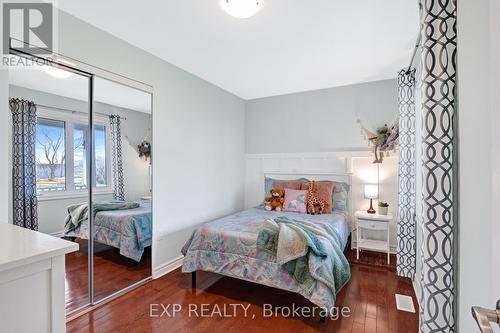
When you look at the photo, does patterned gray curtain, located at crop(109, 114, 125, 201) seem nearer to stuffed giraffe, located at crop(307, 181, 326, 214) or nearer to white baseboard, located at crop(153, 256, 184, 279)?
white baseboard, located at crop(153, 256, 184, 279)

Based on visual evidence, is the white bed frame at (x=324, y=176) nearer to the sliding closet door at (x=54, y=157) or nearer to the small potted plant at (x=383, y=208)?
the small potted plant at (x=383, y=208)

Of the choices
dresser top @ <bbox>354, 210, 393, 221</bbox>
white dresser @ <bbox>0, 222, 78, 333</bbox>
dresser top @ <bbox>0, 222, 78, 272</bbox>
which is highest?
dresser top @ <bbox>0, 222, 78, 272</bbox>

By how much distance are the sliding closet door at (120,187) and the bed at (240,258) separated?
627mm

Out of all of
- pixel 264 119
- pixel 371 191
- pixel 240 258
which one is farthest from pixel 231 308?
pixel 264 119

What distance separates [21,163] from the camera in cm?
185

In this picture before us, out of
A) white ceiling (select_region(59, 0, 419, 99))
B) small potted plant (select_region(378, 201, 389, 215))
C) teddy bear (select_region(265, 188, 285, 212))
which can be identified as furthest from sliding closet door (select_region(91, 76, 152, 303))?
small potted plant (select_region(378, 201, 389, 215))

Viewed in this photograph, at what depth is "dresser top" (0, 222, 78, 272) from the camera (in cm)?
82

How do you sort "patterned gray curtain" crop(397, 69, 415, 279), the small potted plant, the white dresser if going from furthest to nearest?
the small potted plant < "patterned gray curtain" crop(397, 69, 415, 279) < the white dresser

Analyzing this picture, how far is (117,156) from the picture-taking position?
2.57m

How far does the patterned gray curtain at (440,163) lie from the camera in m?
1.04

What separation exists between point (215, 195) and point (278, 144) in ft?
4.75

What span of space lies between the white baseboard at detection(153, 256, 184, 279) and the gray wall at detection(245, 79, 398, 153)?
2.35 m

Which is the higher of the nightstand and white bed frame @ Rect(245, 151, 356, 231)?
white bed frame @ Rect(245, 151, 356, 231)

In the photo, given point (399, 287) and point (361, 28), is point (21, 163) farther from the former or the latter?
point (399, 287)
